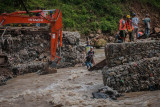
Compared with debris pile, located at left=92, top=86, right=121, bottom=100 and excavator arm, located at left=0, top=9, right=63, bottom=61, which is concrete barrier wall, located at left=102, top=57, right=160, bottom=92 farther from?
excavator arm, located at left=0, top=9, right=63, bottom=61

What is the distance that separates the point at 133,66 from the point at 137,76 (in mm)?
290

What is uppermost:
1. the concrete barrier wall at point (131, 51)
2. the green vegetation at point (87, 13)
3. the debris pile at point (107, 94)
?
the green vegetation at point (87, 13)

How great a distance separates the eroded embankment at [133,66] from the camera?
5.44 meters

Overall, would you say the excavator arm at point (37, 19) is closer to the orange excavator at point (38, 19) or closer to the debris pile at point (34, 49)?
the orange excavator at point (38, 19)

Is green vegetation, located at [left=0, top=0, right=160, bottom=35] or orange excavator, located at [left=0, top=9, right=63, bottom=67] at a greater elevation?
green vegetation, located at [left=0, top=0, right=160, bottom=35]

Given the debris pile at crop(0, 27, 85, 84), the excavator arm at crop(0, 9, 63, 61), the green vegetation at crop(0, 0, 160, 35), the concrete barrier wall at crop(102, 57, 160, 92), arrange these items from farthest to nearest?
the green vegetation at crop(0, 0, 160, 35)
the debris pile at crop(0, 27, 85, 84)
the excavator arm at crop(0, 9, 63, 61)
the concrete barrier wall at crop(102, 57, 160, 92)

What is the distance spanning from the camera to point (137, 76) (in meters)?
5.49

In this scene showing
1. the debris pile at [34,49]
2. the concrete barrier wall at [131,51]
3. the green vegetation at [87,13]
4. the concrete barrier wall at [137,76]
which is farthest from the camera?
the green vegetation at [87,13]

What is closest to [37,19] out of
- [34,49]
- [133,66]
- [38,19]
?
[38,19]

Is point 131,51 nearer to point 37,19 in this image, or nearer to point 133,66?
point 133,66

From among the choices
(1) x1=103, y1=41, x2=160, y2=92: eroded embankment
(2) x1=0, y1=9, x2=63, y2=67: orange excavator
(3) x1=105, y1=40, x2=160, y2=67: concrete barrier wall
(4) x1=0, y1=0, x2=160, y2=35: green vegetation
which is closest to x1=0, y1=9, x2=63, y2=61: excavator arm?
(2) x1=0, y1=9, x2=63, y2=67: orange excavator

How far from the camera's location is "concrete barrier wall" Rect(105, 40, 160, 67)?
5.76m

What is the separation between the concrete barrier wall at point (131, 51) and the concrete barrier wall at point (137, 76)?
0.27 meters

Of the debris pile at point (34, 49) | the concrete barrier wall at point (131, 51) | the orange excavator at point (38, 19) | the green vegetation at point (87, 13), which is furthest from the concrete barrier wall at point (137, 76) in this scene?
the green vegetation at point (87, 13)
